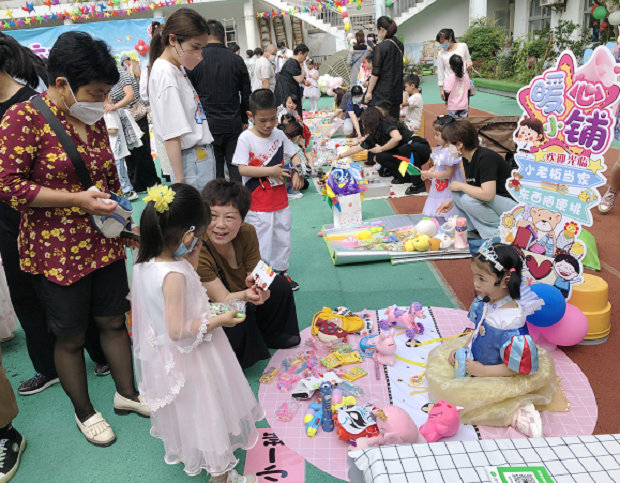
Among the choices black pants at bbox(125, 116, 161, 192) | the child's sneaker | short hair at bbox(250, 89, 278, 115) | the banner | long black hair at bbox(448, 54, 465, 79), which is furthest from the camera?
the banner

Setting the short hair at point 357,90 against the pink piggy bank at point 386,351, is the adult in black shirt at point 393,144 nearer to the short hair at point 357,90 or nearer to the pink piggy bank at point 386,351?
the short hair at point 357,90

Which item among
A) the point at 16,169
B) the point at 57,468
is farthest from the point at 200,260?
the point at 57,468

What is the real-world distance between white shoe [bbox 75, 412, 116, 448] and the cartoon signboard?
2.49 meters

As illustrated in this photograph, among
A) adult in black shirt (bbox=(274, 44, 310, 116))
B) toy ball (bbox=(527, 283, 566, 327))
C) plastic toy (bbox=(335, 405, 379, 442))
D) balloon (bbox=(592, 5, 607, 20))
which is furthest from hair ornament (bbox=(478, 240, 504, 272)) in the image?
balloon (bbox=(592, 5, 607, 20))

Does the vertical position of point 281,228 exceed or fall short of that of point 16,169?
it falls short

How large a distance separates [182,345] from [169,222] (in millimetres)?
440

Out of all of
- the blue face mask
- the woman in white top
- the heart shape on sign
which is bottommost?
the heart shape on sign

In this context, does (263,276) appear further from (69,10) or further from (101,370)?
(69,10)

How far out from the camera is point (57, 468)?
2207mm

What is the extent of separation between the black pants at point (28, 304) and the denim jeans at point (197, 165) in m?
0.91

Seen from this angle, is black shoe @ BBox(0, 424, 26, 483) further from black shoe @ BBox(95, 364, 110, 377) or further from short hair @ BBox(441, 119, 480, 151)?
short hair @ BBox(441, 119, 480, 151)

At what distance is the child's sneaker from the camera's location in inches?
181

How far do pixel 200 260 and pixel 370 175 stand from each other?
4.37m

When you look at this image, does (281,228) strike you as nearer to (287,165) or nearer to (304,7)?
(287,165)
